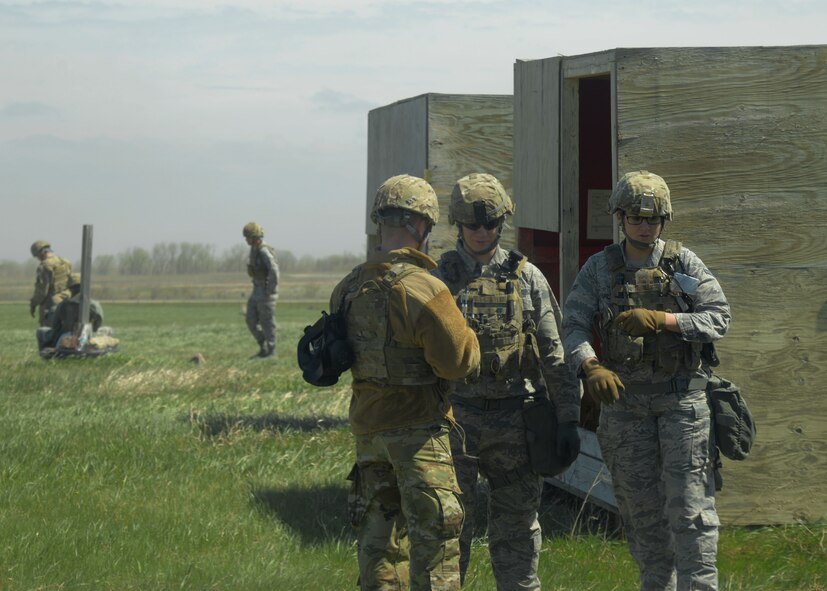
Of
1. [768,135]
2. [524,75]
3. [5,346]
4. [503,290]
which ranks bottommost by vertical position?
[5,346]

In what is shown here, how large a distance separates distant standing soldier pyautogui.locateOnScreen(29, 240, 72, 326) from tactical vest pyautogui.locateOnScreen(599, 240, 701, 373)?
15933 millimetres

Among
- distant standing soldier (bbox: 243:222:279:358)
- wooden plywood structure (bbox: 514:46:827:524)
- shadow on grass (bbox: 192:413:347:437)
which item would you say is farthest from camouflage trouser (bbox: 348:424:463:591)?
distant standing soldier (bbox: 243:222:279:358)

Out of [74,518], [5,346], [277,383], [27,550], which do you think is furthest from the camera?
[5,346]

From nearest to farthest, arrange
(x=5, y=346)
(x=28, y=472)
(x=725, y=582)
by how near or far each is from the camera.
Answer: (x=725, y=582) < (x=28, y=472) < (x=5, y=346)

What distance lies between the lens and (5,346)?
2581 cm

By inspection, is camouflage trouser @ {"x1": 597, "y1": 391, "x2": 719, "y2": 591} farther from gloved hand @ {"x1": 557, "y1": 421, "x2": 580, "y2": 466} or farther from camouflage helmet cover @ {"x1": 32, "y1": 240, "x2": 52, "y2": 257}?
camouflage helmet cover @ {"x1": 32, "y1": 240, "x2": 52, "y2": 257}

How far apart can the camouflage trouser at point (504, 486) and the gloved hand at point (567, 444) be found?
0.16 meters

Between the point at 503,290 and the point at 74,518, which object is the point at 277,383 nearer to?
the point at 74,518

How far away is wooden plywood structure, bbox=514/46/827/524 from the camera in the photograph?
6797 millimetres

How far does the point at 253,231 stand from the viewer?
754 inches

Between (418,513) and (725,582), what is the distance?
226cm

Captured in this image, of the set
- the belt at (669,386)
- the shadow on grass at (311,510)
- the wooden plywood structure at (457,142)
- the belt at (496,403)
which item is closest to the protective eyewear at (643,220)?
the belt at (669,386)

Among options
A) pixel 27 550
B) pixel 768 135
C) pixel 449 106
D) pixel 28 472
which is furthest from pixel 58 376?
pixel 768 135

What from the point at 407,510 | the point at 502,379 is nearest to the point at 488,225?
the point at 502,379
